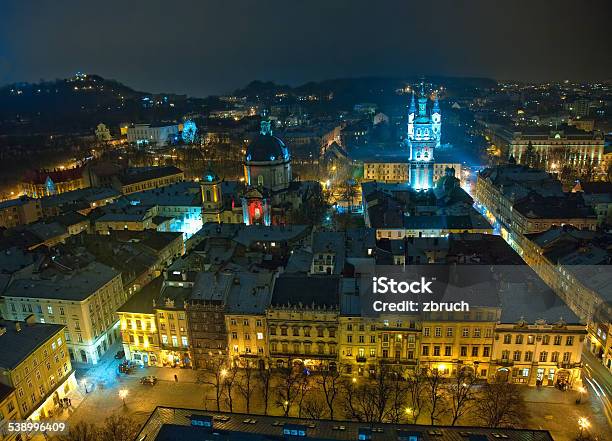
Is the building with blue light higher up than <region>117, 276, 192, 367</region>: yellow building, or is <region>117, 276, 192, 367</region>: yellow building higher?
the building with blue light

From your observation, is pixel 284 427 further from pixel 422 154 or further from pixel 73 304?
→ pixel 422 154

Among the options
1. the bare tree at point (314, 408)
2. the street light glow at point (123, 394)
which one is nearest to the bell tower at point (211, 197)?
the street light glow at point (123, 394)

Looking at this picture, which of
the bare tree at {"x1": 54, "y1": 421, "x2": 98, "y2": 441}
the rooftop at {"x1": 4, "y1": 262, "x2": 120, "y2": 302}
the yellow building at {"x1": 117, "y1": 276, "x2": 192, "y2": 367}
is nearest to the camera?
the bare tree at {"x1": 54, "y1": 421, "x2": 98, "y2": 441}

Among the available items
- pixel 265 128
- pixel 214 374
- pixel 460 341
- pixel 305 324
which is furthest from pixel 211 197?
pixel 460 341

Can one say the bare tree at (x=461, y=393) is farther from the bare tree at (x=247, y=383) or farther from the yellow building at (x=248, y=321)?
the yellow building at (x=248, y=321)

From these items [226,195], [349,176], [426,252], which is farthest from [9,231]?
[349,176]

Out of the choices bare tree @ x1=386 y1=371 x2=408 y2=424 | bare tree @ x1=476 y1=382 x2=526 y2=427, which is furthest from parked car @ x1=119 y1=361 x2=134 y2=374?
bare tree @ x1=476 y1=382 x2=526 y2=427

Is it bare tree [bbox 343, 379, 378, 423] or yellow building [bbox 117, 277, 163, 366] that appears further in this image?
yellow building [bbox 117, 277, 163, 366]

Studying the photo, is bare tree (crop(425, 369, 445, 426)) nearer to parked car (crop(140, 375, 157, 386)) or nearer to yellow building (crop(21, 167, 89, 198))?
parked car (crop(140, 375, 157, 386))

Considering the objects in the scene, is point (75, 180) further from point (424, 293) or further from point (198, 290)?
point (424, 293)
